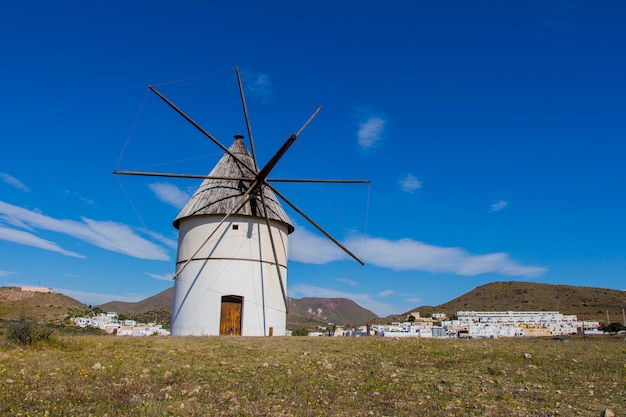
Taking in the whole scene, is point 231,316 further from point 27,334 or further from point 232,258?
point 27,334

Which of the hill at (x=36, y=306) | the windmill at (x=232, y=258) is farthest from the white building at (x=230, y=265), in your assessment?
the hill at (x=36, y=306)

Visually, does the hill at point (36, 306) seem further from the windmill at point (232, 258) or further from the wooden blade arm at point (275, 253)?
the wooden blade arm at point (275, 253)

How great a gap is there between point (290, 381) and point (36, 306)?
208ft

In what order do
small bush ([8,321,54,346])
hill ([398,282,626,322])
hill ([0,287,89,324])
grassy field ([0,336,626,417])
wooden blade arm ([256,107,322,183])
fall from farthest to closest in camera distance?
hill ([398,282,626,322]) < hill ([0,287,89,324]) < wooden blade arm ([256,107,322,183]) < small bush ([8,321,54,346]) < grassy field ([0,336,626,417])

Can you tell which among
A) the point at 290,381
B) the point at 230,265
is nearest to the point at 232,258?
the point at 230,265

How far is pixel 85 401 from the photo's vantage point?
6703 millimetres

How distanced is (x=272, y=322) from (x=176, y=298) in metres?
3.78

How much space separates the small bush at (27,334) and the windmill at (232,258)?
643cm

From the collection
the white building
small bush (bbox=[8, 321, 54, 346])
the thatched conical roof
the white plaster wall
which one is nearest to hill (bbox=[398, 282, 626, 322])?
the thatched conical roof

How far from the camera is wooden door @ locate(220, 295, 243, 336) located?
56.9 feet

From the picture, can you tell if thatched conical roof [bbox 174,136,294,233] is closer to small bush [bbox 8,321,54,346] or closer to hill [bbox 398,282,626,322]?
small bush [bbox 8,321,54,346]

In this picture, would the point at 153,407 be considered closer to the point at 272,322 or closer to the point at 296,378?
the point at 296,378

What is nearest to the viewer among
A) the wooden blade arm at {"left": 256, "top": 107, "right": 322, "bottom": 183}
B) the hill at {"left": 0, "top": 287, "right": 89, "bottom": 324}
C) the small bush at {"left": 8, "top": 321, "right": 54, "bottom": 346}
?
the small bush at {"left": 8, "top": 321, "right": 54, "bottom": 346}

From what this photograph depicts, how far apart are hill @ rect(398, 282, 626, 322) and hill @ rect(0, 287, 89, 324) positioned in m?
58.6
